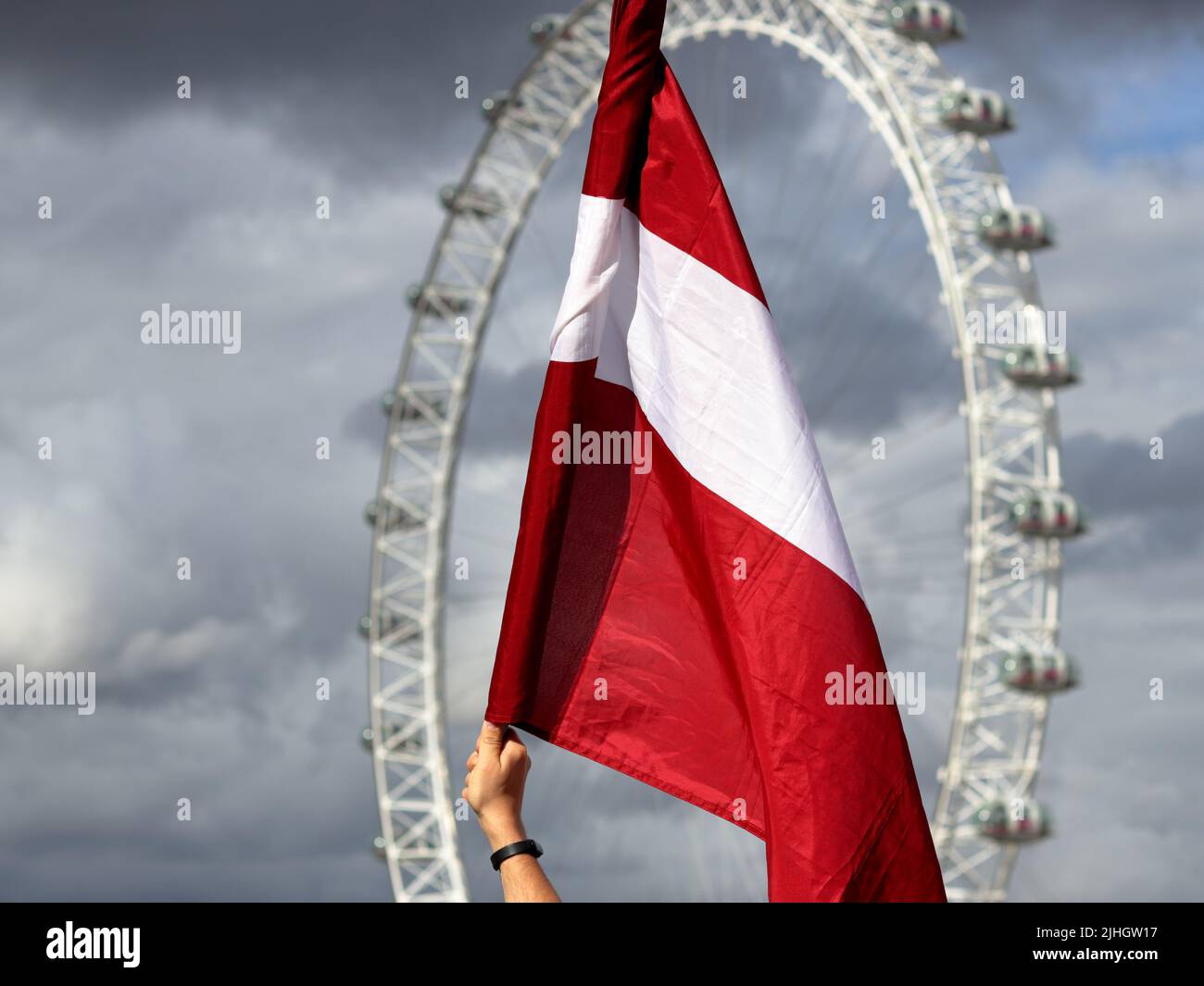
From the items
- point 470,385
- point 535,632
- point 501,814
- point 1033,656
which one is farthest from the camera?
point 470,385

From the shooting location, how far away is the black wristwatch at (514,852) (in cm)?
519

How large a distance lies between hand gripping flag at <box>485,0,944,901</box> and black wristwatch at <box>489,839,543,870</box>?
679mm

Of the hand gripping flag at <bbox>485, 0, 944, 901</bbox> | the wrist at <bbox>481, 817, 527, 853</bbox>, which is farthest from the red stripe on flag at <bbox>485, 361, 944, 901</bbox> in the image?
the wrist at <bbox>481, 817, 527, 853</bbox>

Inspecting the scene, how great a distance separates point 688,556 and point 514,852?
1609 mm

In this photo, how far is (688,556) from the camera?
654cm

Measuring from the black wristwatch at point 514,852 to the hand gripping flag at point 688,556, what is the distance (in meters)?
0.68

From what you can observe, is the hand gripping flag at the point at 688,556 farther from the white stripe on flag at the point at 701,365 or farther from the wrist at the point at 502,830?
the wrist at the point at 502,830

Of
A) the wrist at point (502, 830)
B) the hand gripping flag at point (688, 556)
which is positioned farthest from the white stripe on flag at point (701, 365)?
the wrist at point (502, 830)

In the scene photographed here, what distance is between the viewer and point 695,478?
6.47m

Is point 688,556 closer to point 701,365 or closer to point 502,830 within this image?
point 701,365

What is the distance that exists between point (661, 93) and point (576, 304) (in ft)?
2.42

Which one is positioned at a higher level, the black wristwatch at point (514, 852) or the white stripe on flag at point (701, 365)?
the white stripe on flag at point (701, 365)
